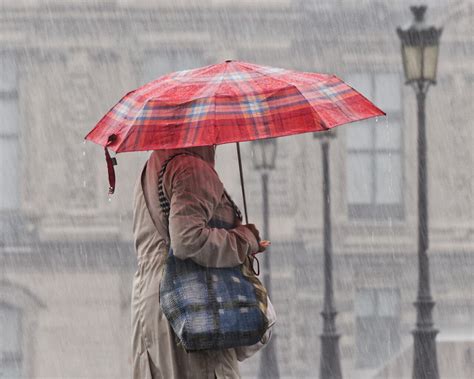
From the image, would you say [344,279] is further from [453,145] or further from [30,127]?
[30,127]

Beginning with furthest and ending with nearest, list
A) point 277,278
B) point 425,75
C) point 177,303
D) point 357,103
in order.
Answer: point 277,278 < point 425,75 < point 357,103 < point 177,303

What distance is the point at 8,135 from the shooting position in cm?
2228

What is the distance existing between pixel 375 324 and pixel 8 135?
23.8 feet

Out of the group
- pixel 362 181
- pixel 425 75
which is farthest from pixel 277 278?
pixel 425 75

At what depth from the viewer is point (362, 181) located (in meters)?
21.9

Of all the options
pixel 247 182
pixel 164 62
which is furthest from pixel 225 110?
pixel 164 62

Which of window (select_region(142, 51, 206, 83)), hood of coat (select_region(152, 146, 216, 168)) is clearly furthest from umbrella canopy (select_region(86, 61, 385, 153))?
window (select_region(142, 51, 206, 83))

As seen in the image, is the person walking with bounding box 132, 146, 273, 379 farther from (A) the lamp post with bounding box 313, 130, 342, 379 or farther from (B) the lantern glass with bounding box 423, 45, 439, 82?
(A) the lamp post with bounding box 313, 130, 342, 379

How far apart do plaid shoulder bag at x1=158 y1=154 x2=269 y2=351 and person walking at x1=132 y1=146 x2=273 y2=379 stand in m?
0.04

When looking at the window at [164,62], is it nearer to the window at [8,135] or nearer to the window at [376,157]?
the window at [8,135]

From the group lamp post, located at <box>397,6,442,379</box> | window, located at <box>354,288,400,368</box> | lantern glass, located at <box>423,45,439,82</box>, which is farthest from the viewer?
window, located at <box>354,288,400,368</box>

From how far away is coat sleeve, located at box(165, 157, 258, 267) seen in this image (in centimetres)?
308

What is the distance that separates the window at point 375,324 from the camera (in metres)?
21.5

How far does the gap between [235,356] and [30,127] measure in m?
19.1
